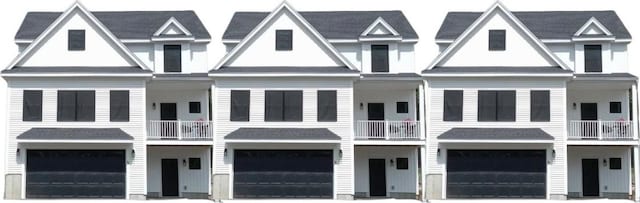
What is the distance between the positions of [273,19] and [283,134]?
4787 millimetres

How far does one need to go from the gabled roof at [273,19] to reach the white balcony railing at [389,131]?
133 inches

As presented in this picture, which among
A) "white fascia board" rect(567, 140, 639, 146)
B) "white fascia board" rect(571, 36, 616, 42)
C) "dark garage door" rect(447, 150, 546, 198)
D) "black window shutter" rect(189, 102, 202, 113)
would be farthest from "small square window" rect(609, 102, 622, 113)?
"black window shutter" rect(189, 102, 202, 113)

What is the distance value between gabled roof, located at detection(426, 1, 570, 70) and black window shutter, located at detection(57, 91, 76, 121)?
1484 centimetres

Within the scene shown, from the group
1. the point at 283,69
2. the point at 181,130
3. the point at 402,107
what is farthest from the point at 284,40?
the point at 402,107

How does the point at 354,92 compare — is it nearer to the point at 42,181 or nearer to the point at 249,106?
the point at 249,106

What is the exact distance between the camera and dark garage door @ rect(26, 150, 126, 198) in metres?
63.2

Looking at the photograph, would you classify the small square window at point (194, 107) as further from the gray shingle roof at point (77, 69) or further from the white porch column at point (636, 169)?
the white porch column at point (636, 169)

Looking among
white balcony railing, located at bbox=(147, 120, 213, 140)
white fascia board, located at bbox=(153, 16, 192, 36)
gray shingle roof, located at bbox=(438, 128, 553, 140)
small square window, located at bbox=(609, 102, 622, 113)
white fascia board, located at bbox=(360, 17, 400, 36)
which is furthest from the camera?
small square window, located at bbox=(609, 102, 622, 113)

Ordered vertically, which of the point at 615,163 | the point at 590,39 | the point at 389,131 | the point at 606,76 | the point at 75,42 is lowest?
the point at 615,163

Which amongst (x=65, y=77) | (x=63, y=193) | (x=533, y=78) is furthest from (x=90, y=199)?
(x=533, y=78)

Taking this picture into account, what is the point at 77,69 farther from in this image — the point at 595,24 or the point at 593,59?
the point at 595,24

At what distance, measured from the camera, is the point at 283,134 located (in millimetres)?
62438

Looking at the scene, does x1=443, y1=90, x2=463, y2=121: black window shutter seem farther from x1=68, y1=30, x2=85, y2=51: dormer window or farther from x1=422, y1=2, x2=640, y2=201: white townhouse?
x1=68, y1=30, x2=85, y2=51: dormer window

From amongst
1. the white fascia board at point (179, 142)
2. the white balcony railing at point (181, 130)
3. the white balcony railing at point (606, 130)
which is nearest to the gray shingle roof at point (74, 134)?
the white fascia board at point (179, 142)
